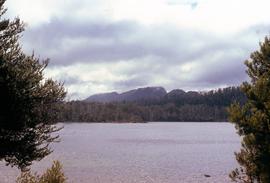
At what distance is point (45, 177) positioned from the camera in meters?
19.4

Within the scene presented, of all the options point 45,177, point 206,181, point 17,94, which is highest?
point 17,94

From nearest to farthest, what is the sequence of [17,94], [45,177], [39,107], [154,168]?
[45,177] → [17,94] → [39,107] → [154,168]

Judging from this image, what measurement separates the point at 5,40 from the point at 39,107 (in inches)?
149

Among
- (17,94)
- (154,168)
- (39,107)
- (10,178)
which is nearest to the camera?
(17,94)

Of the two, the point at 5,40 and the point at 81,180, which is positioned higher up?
the point at 5,40

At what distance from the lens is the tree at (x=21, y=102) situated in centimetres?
2098

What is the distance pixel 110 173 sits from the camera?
74.4 m

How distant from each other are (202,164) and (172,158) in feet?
37.1

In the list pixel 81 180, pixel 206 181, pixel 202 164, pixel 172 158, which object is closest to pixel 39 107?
Answer: pixel 81 180

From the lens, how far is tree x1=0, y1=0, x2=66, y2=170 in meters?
21.0

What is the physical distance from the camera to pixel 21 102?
21406 millimetres

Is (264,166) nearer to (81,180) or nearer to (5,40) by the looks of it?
→ (5,40)

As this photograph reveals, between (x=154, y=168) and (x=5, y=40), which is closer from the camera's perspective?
(x=5, y=40)

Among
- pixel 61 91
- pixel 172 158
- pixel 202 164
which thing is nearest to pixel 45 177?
pixel 61 91
